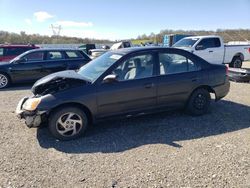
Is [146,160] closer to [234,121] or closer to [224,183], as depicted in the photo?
[224,183]

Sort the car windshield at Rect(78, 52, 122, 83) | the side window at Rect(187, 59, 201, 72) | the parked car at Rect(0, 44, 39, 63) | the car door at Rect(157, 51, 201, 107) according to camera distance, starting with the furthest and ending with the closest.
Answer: the parked car at Rect(0, 44, 39, 63) < the side window at Rect(187, 59, 201, 72) < the car door at Rect(157, 51, 201, 107) < the car windshield at Rect(78, 52, 122, 83)

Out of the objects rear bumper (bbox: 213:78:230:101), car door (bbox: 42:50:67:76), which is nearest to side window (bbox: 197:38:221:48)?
car door (bbox: 42:50:67:76)

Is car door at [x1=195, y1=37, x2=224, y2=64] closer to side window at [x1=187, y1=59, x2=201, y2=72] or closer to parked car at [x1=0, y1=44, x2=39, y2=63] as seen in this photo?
side window at [x1=187, y1=59, x2=201, y2=72]

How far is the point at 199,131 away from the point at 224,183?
1822 millimetres

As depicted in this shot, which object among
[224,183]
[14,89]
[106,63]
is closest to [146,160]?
[224,183]

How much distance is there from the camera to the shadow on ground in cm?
463

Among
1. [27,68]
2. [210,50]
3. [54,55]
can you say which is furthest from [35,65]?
[210,50]

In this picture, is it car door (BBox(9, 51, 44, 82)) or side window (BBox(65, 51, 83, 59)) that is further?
side window (BBox(65, 51, 83, 59))

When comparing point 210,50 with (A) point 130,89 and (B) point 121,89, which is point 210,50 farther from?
(B) point 121,89

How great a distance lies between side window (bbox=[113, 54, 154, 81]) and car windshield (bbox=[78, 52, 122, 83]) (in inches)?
8.3

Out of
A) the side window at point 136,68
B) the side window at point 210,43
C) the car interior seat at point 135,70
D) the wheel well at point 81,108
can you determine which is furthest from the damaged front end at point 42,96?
the side window at point 210,43

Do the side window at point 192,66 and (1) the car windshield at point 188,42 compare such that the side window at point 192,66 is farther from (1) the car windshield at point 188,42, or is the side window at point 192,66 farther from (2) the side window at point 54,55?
(1) the car windshield at point 188,42

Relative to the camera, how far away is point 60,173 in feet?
12.2

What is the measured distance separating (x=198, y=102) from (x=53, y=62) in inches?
271
